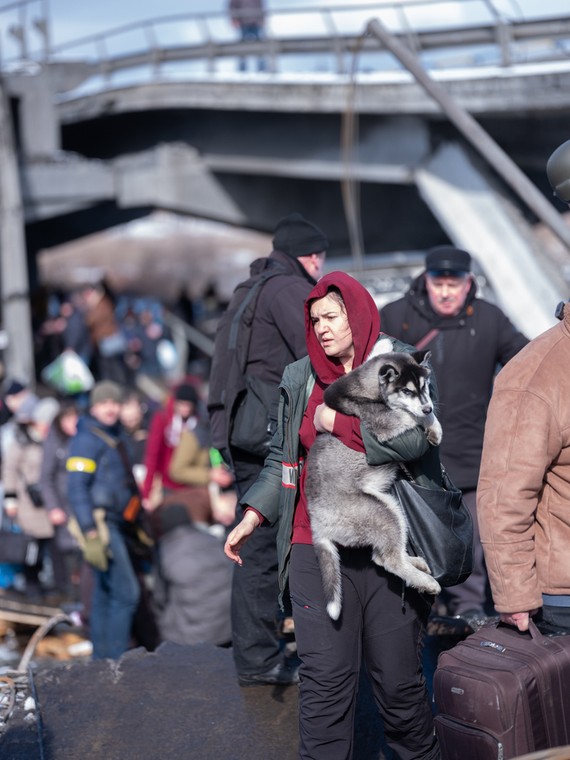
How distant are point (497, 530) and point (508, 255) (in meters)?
12.5

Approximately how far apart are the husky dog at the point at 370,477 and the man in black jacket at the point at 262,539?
54.6 inches

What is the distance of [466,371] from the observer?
596cm

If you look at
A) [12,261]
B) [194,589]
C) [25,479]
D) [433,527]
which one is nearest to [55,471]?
[25,479]

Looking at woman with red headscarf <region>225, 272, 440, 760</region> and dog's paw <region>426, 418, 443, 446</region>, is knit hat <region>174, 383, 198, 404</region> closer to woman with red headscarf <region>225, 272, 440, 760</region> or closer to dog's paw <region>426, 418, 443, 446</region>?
woman with red headscarf <region>225, 272, 440, 760</region>

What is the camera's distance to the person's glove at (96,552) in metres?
7.59

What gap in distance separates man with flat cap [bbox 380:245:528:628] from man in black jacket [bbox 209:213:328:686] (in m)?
1.08

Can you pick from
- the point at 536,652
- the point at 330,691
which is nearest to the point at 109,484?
the point at 330,691

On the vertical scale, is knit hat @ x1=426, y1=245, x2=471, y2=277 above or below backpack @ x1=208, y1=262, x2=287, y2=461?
above

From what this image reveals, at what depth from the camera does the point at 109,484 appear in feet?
25.9

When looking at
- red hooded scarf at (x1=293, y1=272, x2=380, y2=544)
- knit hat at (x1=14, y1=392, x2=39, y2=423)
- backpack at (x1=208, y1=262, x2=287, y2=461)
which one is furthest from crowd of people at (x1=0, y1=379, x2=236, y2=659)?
red hooded scarf at (x1=293, y1=272, x2=380, y2=544)

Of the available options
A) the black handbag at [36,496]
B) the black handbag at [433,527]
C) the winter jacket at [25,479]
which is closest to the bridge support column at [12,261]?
the winter jacket at [25,479]

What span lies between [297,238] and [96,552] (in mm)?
3345

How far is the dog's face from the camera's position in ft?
11.9

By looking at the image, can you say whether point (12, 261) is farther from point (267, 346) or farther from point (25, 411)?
point (267, 346)
